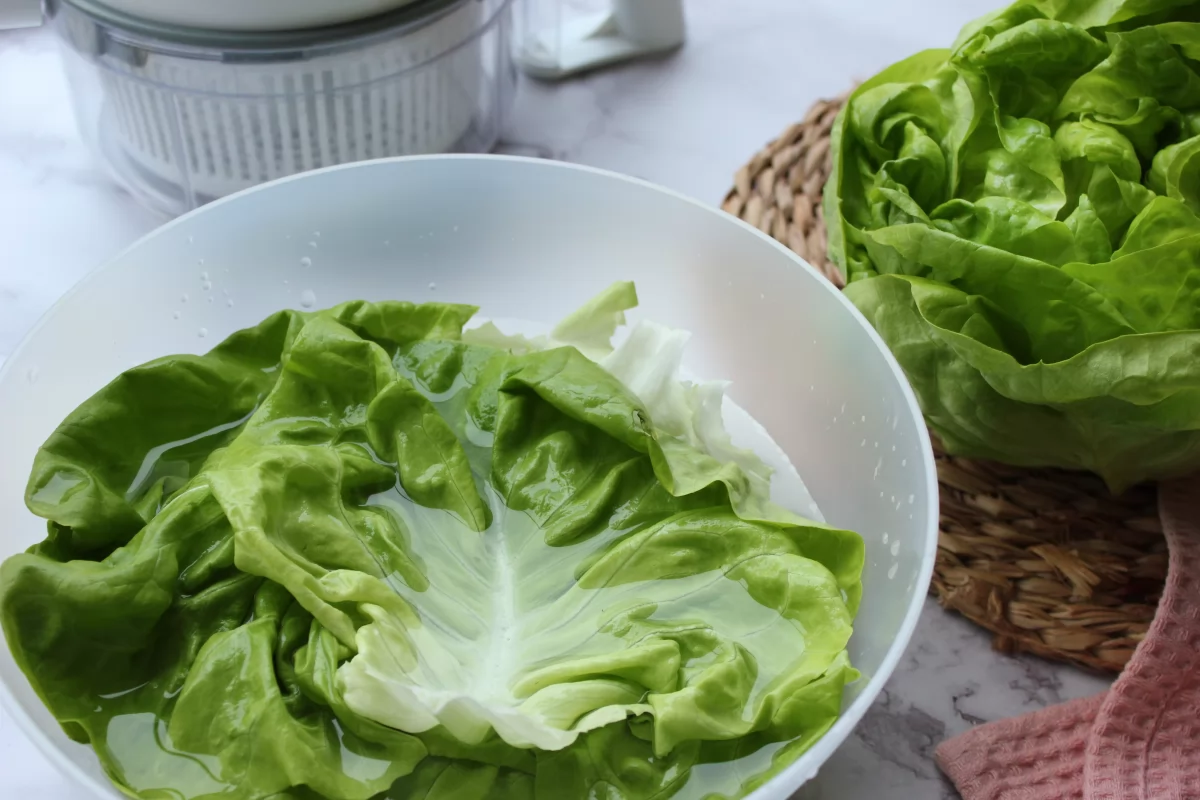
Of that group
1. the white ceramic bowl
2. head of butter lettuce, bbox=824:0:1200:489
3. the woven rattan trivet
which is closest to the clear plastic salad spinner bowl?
the white ceramic bowl

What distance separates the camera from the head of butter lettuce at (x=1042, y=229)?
28.0 inches

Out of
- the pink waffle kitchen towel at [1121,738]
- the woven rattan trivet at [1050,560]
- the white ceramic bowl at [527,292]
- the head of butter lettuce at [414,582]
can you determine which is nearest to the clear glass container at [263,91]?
the white ceramic bowl at [527,292]

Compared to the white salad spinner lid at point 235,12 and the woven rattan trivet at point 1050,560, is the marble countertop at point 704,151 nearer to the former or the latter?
the woven rattan trivet at point 1050,560

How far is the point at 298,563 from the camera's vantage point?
615 mm

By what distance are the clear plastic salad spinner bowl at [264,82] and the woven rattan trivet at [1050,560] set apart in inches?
19.3

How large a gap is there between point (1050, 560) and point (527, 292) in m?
0.42

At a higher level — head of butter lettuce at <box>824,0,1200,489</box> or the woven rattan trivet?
head of butter lettuce at <box>824,0,1200,489</box>

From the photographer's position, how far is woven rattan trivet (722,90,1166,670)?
803mm

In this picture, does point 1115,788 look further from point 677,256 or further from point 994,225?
point 677,256

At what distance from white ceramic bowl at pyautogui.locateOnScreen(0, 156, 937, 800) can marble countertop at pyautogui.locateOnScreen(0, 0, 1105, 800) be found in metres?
0.12

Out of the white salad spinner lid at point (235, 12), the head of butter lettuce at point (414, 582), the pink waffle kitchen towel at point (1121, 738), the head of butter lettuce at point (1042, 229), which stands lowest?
the pink waffle kitchen towel at point (1121, 738)

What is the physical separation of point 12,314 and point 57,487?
0.44 m

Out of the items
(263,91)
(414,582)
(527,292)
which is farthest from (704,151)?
(414,582)

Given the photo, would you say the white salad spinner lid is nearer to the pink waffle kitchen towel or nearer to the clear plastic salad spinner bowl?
the clear plastic salad spinner bowl
